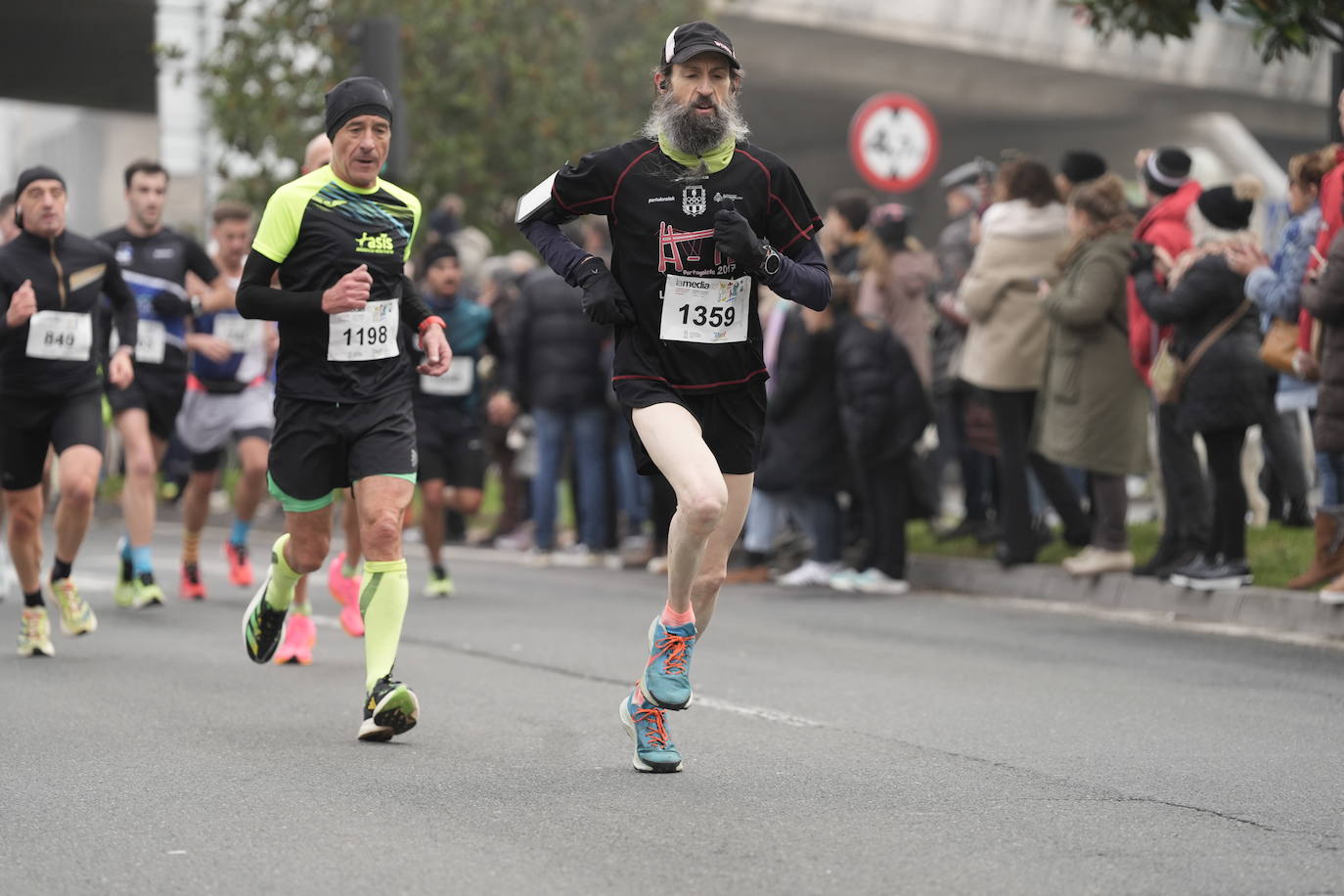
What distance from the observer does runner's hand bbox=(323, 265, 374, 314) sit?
7.61 m

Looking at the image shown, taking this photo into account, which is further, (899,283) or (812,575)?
(899,283)

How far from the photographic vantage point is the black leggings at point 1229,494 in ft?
37.5

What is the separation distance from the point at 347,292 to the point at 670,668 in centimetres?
190

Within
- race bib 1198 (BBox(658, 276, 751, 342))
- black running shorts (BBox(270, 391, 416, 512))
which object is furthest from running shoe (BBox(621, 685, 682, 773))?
black running shorts (BBox(270, 391, 416, 512))

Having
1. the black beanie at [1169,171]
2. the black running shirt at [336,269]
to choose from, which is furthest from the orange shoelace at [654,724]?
the black beanie at [1169,171]

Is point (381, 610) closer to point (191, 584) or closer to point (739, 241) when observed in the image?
point (739, 241)

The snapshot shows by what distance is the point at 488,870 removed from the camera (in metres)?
5.33

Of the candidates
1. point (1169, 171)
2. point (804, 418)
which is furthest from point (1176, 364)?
point (804, 418)

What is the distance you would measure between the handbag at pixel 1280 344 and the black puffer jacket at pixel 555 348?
17.5ft

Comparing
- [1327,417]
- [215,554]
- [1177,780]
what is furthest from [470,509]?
[1177,780]

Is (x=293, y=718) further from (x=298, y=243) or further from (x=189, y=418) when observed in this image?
(x=189, y=418)

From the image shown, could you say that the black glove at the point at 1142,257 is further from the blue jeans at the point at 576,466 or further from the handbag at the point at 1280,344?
the blue jeans at the point at 576,466

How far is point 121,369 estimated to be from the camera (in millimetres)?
10422

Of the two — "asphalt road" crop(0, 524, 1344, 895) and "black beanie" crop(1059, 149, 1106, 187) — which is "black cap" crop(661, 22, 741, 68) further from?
"black beanie" crop(1059, 149, 1106, 187)
